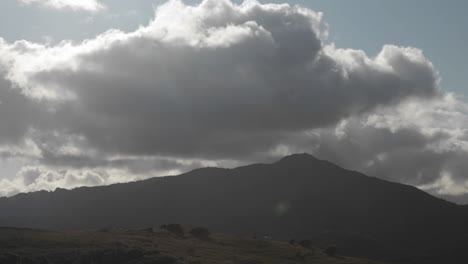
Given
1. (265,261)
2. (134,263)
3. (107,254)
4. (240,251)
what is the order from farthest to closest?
(240,251), (265,261), (107,254), (134,263)

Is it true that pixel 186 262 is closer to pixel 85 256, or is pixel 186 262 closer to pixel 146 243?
pixel 85 256

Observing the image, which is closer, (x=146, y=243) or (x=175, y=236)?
(x=146, y=243)

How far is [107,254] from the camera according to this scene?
120875 millimetres

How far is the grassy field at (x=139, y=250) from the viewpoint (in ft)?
392

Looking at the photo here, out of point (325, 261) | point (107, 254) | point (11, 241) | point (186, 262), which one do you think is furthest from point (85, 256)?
point (325, 261)

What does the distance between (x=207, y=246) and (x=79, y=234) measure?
3987 centimetres

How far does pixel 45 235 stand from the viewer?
160m

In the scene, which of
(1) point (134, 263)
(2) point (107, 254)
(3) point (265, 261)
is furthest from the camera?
(3) point (265, 261)

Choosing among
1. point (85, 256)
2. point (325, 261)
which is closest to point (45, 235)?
point (85, 256)

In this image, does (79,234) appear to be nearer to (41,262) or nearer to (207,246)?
(207,246)

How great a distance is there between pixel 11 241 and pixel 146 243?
1434 inches

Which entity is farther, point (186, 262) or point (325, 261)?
point (325, 261)

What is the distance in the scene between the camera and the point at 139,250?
124000 mm

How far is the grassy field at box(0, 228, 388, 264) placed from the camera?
392ft
